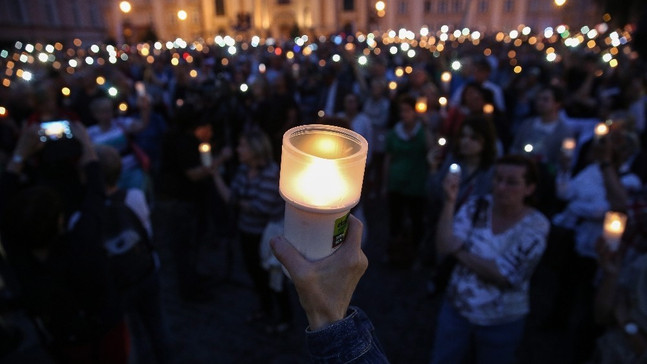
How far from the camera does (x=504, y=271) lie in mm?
2203

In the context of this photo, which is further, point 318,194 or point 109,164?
point 109,164

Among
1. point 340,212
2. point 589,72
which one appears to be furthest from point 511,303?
point 589,72

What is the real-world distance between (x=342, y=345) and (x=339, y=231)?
0.25 metres

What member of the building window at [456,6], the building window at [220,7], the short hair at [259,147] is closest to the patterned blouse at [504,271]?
the short hair at [259,147]

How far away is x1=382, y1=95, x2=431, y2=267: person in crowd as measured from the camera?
454cm

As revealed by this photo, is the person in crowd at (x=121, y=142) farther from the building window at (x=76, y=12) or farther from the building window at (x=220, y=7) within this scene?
the building window at (x=220, y=7)

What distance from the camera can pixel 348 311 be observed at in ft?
3.35

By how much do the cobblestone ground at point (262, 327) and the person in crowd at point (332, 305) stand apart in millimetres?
2249

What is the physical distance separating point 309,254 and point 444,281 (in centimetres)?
195

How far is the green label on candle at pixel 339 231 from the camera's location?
95cm

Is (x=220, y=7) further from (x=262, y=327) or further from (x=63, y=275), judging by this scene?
(x=63, y=275)

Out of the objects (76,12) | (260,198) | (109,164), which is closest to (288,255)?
(109,164)

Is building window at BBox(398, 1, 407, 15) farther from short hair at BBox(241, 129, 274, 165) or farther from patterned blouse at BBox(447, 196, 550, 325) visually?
patterned blouse at BBox(447, 196, 550, 325)

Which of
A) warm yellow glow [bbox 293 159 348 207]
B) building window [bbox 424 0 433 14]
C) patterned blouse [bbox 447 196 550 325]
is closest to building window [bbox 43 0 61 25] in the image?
patterned blouse [bbox 447 196 550 325]
